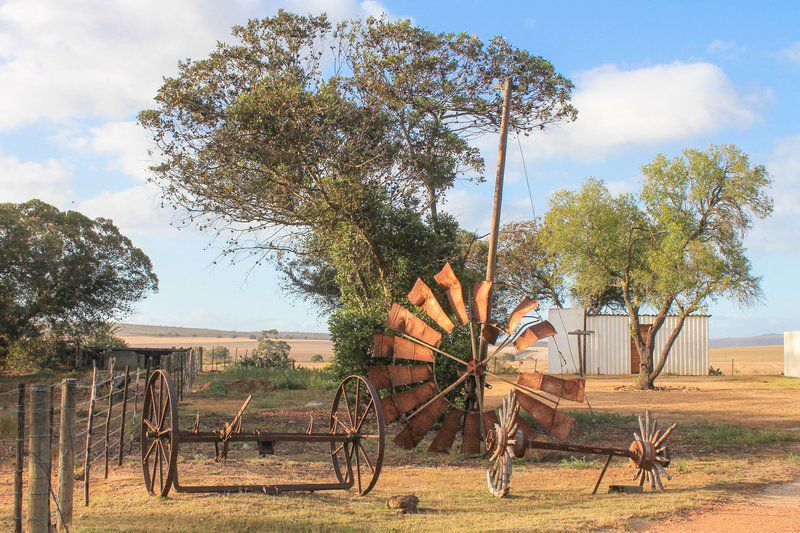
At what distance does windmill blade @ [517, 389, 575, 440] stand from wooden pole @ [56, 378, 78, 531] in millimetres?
6065

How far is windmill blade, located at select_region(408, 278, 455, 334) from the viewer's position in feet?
40.0

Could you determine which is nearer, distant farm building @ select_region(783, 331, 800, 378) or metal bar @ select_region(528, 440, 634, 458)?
metal bar @ select_region(528, 440, 634, 458)

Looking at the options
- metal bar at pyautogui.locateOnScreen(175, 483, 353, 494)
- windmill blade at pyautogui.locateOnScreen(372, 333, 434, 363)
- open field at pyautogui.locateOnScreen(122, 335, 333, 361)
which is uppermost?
windmill blade at pyautogui.locateOnScreen(372, 333, 434, 363)

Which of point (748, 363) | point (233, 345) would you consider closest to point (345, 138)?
point (748, 363)

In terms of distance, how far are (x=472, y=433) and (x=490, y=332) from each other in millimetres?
1714

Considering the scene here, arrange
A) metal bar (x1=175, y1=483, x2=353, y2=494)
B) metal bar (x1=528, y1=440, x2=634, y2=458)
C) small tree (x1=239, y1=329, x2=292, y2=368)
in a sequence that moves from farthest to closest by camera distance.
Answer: small tree (x1=239, y1=329, x2=292, y2=368) < metal bar (x1=528, y1=440, x2=634, y2=458) < metal bar (x1=175, y1=483, x2=353, y2=494)

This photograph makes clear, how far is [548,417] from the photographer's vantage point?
11.3 m

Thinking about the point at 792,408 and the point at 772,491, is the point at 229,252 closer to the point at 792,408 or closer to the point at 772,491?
the point at 772,491

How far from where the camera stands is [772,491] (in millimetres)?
10703

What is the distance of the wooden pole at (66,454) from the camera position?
25.6 feet

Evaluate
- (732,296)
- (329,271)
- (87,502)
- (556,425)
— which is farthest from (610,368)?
(87,502)

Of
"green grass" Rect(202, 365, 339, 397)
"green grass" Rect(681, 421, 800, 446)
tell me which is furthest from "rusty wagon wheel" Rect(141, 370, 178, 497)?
"green grass" Rect(202, 365, 339, 397)

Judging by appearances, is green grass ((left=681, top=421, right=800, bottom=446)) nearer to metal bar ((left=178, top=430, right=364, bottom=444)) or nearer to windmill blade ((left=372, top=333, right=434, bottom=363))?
windmill blade ((left=372, top=333, right=434, bottom=363))

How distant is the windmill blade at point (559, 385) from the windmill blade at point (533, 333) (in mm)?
525
